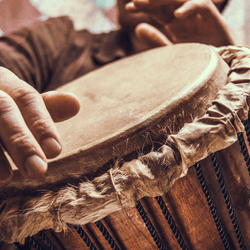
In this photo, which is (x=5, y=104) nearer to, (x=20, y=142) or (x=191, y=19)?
(x=20, y=142)

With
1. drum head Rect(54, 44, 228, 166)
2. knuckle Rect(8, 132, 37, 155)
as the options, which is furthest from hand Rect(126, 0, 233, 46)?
knuckle Rect(8, 132, 37, 155)

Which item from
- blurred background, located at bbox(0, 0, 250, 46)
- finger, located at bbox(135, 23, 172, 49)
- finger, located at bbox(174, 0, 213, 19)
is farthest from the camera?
blurred background, located at bbox(0, 0, 250, 46)

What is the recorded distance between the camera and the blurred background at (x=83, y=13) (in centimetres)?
176

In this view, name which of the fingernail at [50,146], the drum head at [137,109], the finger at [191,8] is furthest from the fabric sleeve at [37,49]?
the fingernail at [50,146]

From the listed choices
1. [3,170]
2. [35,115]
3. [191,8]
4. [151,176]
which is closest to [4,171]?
[3,170]

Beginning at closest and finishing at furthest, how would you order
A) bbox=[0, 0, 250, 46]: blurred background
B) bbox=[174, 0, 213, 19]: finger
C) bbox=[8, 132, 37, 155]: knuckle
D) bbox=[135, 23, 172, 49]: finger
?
1. bbox=[8, 132, 37, 155]: knuckle
2. bbox=[174, 0, 213, 19]: finger
3. bbox=[135, 23, 172, 49]: finger
4. bbox=[0, 0, 250, 46]: blurred background

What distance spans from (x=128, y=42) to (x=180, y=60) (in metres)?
0.81

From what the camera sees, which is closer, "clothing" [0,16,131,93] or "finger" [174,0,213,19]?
"finger" [174,0,213,19]

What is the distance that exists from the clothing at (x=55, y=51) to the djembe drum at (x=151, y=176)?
1.97 feet

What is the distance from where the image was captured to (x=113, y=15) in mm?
2240

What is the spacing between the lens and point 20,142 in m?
0.35

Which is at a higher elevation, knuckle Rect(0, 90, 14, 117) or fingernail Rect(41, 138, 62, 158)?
knuckle Rect(0, 90, 14, 117)

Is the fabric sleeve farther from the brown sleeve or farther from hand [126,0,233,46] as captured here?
hand [126,0,233,46]

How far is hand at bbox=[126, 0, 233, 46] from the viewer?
94 cm
